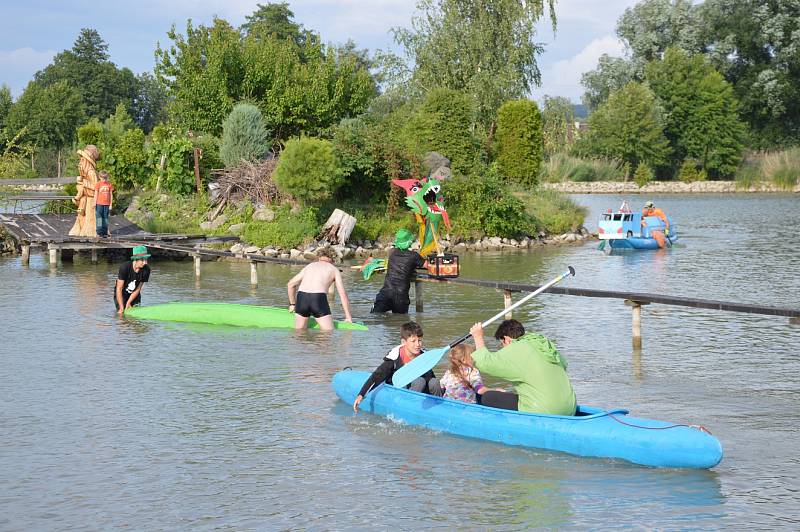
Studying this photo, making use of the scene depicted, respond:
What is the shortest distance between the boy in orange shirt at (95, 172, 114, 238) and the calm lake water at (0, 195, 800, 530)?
5.70 m

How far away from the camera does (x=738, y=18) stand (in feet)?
250

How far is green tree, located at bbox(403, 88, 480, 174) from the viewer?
32000mm

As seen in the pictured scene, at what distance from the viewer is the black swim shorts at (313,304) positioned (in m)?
14.8

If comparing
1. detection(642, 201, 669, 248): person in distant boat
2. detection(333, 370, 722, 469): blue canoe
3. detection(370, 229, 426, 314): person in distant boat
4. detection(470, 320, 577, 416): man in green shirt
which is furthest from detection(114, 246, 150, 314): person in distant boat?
detection(642, 201, 669, 248): person in distant boat

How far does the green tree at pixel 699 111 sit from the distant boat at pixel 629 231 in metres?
43.4

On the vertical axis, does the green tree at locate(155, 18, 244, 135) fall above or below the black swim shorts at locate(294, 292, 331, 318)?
above

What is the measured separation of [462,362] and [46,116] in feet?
232

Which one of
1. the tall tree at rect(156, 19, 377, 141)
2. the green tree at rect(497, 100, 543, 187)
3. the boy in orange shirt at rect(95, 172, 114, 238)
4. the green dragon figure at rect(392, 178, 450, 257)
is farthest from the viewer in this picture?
the green tree at rect(497, 100, 543, 187)

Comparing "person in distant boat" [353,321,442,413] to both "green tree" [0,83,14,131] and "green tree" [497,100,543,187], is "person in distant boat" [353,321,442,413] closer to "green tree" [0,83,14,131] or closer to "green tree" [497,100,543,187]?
"green tree" [497,100,543,187]

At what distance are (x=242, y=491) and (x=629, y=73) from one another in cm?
7338

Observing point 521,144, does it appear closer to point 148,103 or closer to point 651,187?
point 651,187

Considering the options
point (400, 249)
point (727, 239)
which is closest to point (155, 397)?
point (400, 249)

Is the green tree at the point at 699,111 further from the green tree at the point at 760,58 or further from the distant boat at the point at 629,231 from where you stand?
the distant boat at the point at 629,231

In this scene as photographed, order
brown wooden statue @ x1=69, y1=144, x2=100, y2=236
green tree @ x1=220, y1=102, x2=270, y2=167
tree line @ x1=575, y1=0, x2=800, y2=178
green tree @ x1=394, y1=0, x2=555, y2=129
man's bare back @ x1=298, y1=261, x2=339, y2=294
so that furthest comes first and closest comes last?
1. tree line @ x1=575, y1=0, x2=800, y2=178
2. green tree @ x1=394, y1=0, x2=555, y2=129
3. green tree @ x1=220, y1=102, x2=270, y2=167
4. brown wooden statue @ x1=69, y1=144, x2=100, y2=236
5. man's bare back @ x1=298, y1=261, x2=339, y2=294
